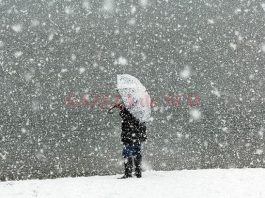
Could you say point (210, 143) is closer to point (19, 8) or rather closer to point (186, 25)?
point (186, 25)

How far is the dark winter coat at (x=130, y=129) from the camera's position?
7.83 meters

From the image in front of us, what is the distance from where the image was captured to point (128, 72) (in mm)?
8766

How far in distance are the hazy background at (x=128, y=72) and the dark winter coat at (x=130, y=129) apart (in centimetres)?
89

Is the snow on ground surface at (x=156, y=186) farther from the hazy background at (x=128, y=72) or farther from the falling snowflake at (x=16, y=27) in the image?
the falling snowflake at (x=16, y=27)

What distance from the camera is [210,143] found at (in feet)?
29.5

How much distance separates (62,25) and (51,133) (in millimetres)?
1925

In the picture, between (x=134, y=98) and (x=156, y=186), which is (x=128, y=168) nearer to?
(x=156, y=186)

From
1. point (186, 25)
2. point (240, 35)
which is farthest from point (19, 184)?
point (240, 35)

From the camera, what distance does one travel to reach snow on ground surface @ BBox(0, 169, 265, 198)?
6.50 meters

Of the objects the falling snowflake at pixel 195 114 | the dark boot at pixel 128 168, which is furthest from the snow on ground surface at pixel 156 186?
the falling snowflake at pixel 195 114

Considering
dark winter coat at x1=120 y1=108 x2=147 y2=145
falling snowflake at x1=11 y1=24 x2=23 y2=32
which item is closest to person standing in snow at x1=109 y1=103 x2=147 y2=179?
dark winter coat at x1=120 y1=108 x2=147 y2=145

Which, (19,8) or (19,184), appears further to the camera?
(19,8)

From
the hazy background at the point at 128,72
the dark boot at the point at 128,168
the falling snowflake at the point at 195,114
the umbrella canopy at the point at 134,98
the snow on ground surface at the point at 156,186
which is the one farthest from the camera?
the falling snowflake at the point at 195,114

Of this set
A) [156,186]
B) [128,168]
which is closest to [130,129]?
[128,168]
